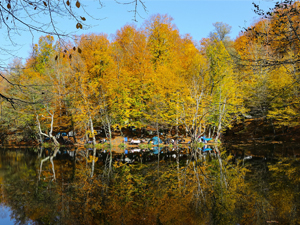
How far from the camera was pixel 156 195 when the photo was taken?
25.0 feet

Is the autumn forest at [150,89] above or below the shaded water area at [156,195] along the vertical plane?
above

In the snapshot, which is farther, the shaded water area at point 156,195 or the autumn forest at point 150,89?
the autumn forest at point 150,89

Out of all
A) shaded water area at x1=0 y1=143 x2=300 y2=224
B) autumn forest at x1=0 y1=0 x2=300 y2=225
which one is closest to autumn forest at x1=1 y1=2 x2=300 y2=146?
autumn forest at x1=0 y1=0 x2=300 y2=225

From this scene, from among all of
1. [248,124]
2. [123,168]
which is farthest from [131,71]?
[123,168]

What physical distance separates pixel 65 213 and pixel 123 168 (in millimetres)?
6328

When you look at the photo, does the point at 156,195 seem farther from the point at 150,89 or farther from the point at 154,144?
the point at 150,89

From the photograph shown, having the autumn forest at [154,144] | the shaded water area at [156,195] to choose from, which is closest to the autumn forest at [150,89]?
the autumn forest at [154,144]

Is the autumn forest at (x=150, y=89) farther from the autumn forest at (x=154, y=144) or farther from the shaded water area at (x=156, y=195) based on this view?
the shaded water area at (x=156, y=195)

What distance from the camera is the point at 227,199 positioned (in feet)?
22.7

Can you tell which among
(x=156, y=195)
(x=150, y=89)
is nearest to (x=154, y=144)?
(x=150, y=89)

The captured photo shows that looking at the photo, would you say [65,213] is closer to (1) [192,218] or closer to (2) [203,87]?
(1) [192,218]

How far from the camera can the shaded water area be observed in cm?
584

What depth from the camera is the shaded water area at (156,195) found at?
5836 mm

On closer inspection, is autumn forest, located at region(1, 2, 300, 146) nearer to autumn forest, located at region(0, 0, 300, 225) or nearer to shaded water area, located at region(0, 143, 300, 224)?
autumn forest, located at region(0, 0, 300, 225)
